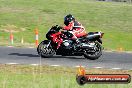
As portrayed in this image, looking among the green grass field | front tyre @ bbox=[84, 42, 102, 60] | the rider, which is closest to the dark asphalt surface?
front tyre @ bbox=[84, 42, 102, 60]

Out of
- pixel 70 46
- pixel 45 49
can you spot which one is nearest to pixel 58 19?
pixel 70 46

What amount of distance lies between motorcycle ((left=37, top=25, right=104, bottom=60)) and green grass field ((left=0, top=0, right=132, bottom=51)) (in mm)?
12753

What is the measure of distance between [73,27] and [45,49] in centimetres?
149

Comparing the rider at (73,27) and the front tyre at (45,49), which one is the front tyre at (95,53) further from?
the front tyre at (45,49)

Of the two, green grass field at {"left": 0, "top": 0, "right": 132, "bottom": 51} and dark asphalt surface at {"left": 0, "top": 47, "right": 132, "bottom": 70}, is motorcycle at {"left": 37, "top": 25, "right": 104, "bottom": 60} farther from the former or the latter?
green grass field at {"left": 0, "top": 0, "right": 132, "bottom": 51}

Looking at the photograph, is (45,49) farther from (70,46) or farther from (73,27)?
(73,27)

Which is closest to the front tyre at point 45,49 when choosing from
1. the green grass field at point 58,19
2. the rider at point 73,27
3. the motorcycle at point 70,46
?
the motorcycle at point 70,46

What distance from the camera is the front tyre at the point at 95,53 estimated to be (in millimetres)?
19203

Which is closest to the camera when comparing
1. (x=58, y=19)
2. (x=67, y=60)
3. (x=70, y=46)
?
(x=67, y=60)

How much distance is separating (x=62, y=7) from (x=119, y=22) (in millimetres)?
9853

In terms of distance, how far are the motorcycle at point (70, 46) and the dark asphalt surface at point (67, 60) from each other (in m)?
0.26

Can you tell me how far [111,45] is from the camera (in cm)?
3434

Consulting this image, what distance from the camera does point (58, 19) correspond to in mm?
43906

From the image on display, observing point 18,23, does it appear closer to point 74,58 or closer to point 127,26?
point 127,26
